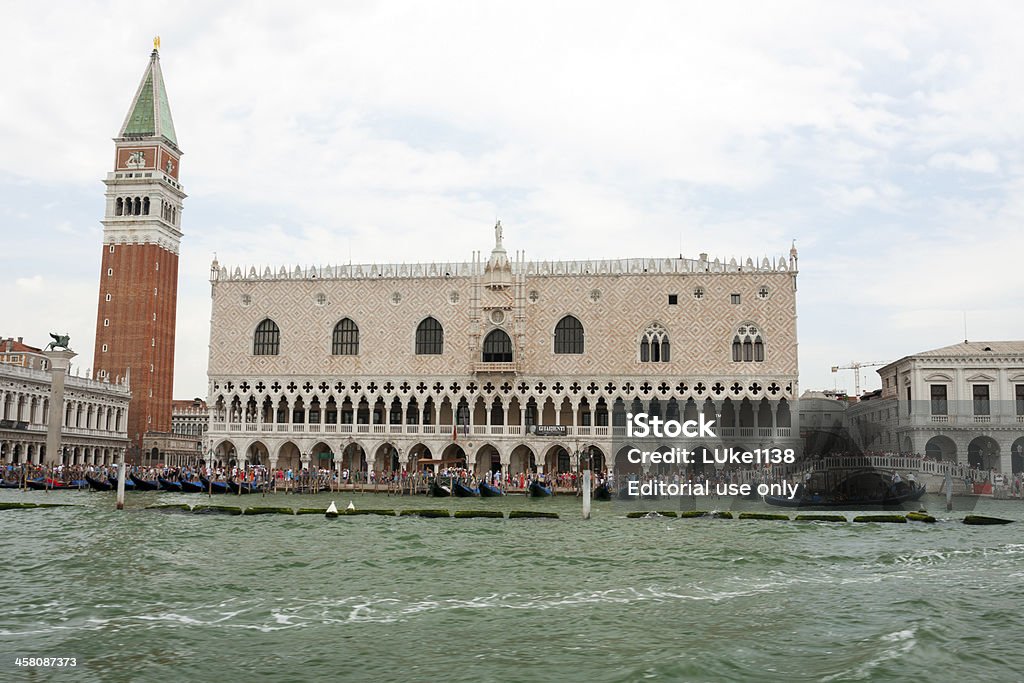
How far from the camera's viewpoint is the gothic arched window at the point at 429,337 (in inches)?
1655

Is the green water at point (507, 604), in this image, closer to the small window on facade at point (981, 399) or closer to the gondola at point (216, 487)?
the gondola at point (216, 487)

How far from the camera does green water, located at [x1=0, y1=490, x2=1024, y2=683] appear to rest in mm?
9094

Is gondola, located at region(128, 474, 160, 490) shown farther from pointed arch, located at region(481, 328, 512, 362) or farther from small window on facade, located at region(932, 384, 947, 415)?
small window on facade, located at region(932, 384, 947, 415)

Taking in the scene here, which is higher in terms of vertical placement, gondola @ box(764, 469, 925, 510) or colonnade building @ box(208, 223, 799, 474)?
colonnade building @ box(208, 223, 799, 474)

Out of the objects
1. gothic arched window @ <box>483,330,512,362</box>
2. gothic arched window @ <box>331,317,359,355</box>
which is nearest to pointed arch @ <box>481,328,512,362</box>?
gothic arched window @ <box>483,330,512,362</box>

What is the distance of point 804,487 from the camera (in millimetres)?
29734

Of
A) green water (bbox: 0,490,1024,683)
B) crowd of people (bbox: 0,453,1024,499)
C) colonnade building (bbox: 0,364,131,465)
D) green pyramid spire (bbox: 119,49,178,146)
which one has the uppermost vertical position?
green pyramid spire (bbox: 119,49,178,146)

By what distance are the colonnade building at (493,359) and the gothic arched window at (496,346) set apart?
0.18 feet

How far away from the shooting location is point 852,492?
29391 mm

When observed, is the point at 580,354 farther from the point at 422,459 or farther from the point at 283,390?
the point at 283,390

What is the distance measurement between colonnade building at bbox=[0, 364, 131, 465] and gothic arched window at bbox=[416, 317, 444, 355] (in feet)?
58.8

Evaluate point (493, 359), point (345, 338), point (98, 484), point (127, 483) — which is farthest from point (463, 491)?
point (98, 484)

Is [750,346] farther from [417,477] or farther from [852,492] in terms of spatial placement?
[417,477]

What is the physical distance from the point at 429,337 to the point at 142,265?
22761 mm
